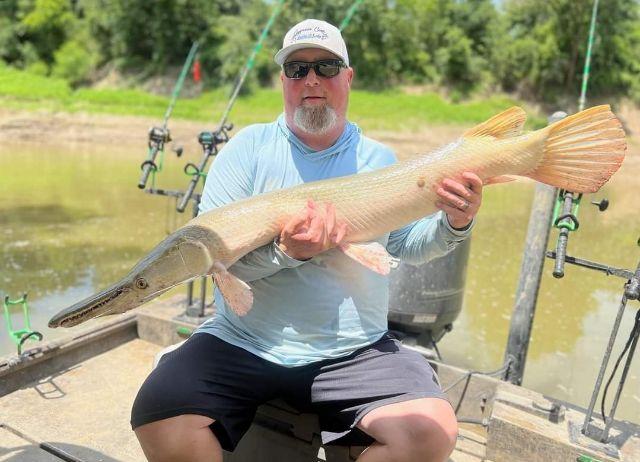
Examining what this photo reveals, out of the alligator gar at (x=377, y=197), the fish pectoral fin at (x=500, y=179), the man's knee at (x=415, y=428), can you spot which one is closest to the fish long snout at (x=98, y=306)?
the alligator gar at (x=377, y=197)

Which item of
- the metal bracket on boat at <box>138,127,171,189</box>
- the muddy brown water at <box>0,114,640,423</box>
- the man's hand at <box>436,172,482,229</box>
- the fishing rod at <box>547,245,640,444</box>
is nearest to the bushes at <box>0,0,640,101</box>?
the muddy brown water at <box>0,114,640,423</box>

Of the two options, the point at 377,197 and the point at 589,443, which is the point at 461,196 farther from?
the point at 589,443

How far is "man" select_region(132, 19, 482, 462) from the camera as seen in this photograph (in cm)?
196

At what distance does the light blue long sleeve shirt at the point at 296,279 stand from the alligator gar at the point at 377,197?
0.46ft

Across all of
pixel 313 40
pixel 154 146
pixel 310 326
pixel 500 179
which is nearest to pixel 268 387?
pixel 310 326

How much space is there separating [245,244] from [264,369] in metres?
0.52

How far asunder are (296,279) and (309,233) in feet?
1.00

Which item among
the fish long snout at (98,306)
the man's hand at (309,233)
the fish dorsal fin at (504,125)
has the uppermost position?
the fish dorsal fin at (504,125)

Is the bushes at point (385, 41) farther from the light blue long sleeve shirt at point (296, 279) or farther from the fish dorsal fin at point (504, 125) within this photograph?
the fish dorsal fin at point (504, 125)

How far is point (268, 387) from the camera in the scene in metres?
2.17

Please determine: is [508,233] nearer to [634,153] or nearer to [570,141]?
[570,141]

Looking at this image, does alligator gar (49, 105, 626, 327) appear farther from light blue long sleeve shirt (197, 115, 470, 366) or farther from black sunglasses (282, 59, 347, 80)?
black sunglasses (282, 59, 347, 80)

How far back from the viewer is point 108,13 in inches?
1419

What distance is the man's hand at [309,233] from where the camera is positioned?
1.99 metres
